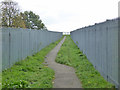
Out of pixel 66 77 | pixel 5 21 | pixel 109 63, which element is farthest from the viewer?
pixel 5 21

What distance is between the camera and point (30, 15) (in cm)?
7075

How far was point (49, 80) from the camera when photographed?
7.41m

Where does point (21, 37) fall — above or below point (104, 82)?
above

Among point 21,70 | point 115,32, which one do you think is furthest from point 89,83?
point 21,70

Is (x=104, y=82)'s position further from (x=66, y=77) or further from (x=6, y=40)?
(x=6, y=40)

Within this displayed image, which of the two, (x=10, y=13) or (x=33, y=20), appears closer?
(x=10, y=13)

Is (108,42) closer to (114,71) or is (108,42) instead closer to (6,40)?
(114,71)

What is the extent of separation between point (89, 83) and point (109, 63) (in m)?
0.93

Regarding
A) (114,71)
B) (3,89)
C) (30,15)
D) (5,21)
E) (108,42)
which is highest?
(30,15)

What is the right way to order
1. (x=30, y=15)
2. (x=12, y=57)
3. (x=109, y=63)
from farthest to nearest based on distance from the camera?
(x=30, y=15), (x=12, y=57), (x=109, y=63)

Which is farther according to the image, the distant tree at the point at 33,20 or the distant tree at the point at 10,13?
the distant tree at the point at 33,20

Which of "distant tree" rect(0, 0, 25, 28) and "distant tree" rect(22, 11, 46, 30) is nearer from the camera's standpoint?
"distant tree" rect(0, 0, 25, 28)

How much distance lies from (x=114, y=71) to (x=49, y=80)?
2459 mm

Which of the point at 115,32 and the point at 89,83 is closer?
the point at 115,32
